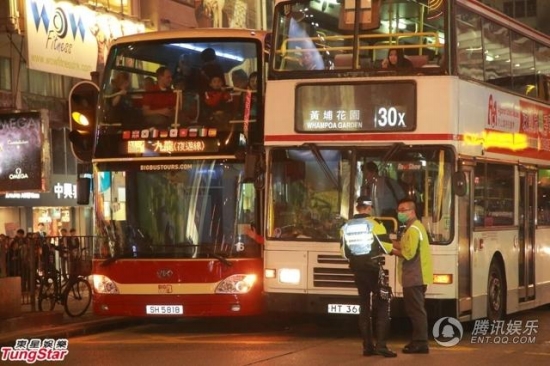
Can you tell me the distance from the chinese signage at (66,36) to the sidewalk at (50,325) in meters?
8.73

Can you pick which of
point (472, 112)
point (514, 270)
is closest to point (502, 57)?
point (472, 112)

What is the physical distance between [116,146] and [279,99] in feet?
8.93

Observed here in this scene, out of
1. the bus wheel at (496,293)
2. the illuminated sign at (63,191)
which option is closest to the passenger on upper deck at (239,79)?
the bus wheel at (496,293)

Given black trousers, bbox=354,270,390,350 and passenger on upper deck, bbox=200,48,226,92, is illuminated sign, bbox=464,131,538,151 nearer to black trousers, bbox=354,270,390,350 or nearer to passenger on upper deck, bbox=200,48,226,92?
black trousers, bbox=354,270,390,350

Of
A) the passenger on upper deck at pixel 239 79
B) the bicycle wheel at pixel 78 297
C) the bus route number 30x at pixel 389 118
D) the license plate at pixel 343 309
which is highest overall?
the passenger on upper deck at pixel 239 79

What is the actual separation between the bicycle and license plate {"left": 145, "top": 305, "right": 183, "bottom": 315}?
3.54 m

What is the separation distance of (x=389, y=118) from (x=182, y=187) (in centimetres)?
332

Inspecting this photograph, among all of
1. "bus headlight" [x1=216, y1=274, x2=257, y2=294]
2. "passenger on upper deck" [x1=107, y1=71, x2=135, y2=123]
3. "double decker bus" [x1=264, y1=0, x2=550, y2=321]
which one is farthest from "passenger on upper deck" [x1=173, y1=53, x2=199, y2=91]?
"bus headlight" [x1=216, y1=274, x2=257, y2=294]

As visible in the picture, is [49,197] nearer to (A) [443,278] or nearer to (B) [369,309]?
(A) [443,278]

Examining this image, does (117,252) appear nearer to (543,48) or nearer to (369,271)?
(369,271)

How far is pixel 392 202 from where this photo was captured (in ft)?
47.9

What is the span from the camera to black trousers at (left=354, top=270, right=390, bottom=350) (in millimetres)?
13133

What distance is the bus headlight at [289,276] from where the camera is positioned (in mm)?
15109

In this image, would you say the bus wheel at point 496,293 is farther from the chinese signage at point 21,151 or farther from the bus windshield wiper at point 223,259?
the chinese signage at point 21,151
